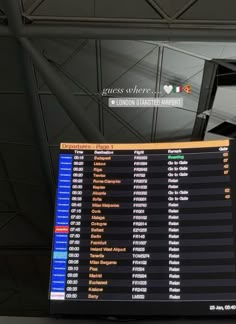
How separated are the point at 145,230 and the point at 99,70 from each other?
7.56 m

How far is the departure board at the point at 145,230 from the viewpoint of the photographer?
4211 millimetres

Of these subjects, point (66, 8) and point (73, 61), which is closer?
point (66, 8)

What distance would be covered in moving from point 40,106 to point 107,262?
8.99m

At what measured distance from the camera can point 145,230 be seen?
455 cm

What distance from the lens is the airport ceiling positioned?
967 cm

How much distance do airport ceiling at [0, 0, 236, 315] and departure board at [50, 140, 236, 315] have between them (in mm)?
5337

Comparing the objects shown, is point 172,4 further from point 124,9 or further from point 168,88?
Result: point 168,88

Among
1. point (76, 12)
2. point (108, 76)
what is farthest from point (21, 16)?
point (108, 76)

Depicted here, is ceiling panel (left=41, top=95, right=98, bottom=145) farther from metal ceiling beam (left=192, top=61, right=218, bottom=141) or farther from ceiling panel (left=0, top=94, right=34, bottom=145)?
metal ceiling beam (left=192, top=61, right=218, bottom=141)

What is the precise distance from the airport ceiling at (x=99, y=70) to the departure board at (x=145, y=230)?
17.5 feet

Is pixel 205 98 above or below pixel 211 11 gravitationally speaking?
below

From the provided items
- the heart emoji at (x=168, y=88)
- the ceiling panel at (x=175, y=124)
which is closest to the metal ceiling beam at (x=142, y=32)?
the heart emoji at (x=168, y=88)

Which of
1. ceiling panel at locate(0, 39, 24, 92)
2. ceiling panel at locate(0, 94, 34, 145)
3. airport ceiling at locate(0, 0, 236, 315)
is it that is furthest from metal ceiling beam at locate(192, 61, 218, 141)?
ceiling panel at locate(0, 94, 34, 145)

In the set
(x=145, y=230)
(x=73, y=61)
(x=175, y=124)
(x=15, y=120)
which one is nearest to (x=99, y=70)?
(x=73, y=61)
